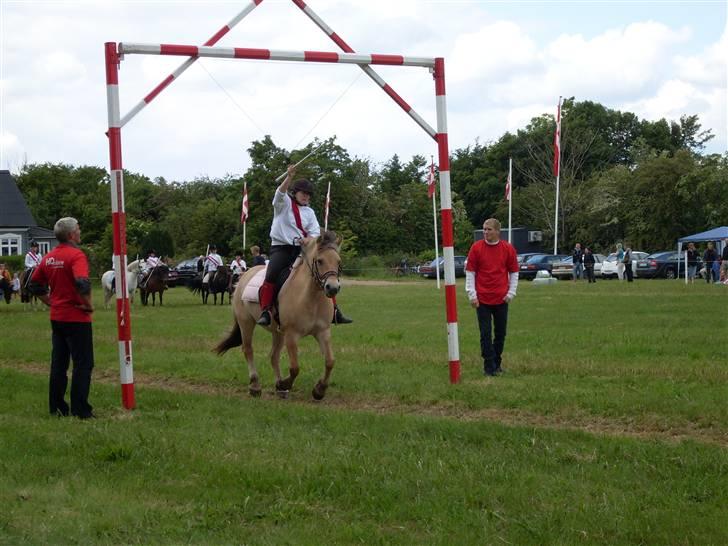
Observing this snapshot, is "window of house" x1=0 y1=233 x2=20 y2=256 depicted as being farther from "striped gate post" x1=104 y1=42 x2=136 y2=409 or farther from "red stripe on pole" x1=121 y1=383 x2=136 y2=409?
"red stripe on pole" x1=121 y1=383 x2=136 y2=409

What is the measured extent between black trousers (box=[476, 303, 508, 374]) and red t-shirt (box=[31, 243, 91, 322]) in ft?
17.2

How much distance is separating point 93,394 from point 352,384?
3.26m

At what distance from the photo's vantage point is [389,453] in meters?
7.72

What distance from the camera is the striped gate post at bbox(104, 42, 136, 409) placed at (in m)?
10.5

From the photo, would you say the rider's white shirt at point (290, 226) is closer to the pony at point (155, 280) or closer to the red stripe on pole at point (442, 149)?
the red stripe on pole at point (442, 149)

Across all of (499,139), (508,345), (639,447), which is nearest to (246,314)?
(508,345)

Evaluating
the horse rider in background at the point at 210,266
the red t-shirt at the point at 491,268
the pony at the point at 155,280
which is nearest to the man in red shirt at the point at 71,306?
the red t-shirt at the point at 491,268

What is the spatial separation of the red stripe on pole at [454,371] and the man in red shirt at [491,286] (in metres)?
0.74

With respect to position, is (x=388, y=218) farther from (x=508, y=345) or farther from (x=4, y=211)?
(x=508, y=345)

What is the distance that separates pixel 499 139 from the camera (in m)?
98.4

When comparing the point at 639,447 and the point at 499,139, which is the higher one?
the point at 499,139

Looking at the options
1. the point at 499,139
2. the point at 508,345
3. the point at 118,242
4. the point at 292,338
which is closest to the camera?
the point at 118,242

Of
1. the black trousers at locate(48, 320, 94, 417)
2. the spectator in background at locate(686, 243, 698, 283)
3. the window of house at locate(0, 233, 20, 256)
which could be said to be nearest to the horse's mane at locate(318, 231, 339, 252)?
the black trousers at locate(48, 320, 94, 417)

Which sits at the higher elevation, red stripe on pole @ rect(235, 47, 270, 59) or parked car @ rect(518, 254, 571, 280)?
red stripe on pole @ rect(235, 47, 270, 59)
